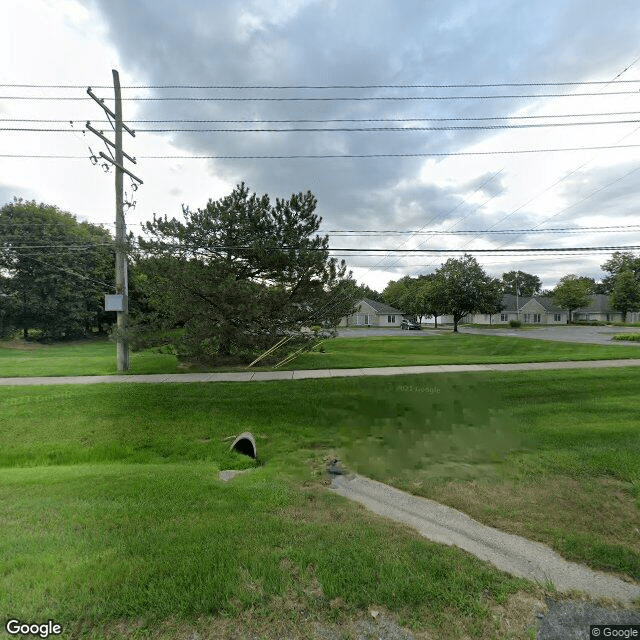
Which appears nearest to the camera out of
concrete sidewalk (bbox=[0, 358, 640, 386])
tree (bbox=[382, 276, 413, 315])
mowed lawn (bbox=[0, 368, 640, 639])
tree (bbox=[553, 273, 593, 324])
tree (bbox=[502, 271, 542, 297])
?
mowed lawn (bbox=[0, 368, 640, 639])

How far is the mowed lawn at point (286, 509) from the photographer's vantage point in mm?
2346

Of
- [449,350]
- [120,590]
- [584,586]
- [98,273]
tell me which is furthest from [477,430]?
[98,273]

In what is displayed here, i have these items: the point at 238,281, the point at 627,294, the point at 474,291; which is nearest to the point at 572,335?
the point at 474,291

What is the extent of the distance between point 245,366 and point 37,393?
6.38 metres

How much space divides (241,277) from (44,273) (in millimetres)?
29666

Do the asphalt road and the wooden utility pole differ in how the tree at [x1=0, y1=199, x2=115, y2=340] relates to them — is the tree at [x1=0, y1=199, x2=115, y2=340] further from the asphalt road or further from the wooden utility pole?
the asphalt road

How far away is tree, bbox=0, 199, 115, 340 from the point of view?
106 ft

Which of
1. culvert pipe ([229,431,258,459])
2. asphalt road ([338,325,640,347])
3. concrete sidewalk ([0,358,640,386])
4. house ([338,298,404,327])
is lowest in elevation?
culvert pipe ([229,431,258,459])

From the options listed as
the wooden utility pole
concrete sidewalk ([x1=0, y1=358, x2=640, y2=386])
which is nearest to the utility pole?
the wooden utility pole

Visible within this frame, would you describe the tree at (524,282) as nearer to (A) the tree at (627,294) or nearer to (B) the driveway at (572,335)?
(A) the tree at (627,294)

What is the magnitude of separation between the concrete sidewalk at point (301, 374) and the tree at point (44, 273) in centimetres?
2412

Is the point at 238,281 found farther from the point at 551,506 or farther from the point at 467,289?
the point at 467,289

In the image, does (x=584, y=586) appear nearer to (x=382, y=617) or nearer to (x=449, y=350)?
(x=382, y=617)

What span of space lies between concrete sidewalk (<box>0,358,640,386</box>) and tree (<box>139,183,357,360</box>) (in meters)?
2.16
